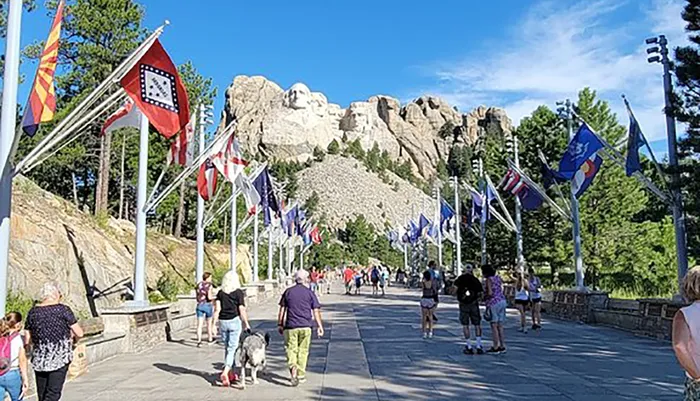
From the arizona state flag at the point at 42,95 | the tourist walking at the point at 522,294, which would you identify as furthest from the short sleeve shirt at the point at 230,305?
the tourist walking at the point at 522,294

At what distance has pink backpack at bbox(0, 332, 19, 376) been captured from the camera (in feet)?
19.7

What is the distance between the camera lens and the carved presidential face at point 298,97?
548 ft

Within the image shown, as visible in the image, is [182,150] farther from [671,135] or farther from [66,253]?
[671,135]

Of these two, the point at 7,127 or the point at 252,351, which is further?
the point at 252,351

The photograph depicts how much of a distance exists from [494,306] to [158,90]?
704cm

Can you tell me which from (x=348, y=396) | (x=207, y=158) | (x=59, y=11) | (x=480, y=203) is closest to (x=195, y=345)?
(x=207, y=158)

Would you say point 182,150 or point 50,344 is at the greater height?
point 182,150

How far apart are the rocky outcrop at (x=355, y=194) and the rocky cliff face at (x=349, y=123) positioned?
1126cm

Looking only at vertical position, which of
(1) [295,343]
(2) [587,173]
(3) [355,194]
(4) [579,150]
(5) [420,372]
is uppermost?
(3) [355,194]

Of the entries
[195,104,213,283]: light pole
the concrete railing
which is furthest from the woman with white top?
[195,104,213,283]: light pole

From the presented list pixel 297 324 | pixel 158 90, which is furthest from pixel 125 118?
pixel 297 324

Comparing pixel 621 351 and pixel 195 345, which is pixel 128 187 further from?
pixel 621 351

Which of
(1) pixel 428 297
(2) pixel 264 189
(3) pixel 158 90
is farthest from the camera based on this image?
(2) pixel 264 189

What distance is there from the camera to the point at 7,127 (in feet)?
28.7
